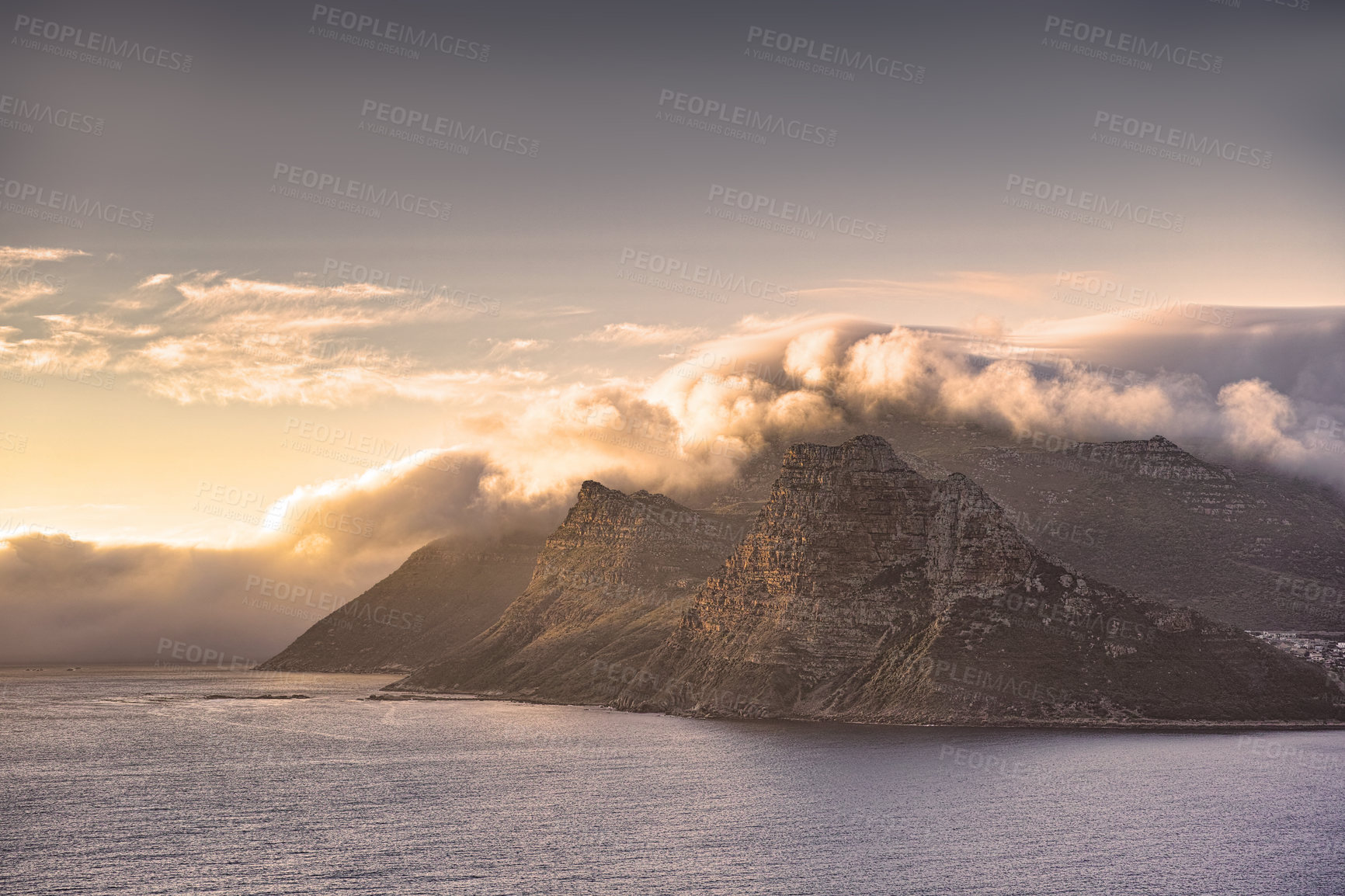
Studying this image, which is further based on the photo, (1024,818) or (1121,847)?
(1024,818)

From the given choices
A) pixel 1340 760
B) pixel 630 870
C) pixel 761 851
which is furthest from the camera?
pixel 1340 760

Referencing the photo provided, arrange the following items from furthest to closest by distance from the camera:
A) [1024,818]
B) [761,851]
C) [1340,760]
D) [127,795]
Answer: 1. [1340,760]
2. [127,795]
3. [1024,818]
4. [761,851]

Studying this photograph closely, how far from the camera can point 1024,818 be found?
431ft

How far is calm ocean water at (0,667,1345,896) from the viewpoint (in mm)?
103000

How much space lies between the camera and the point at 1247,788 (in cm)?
14875

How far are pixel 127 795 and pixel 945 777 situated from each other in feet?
365

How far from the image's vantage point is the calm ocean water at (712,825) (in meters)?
103

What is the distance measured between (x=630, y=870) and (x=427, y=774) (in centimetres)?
8187

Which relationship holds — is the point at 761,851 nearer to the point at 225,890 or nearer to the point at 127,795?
the point at 225,890

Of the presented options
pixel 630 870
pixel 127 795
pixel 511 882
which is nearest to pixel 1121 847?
pixel 630 870

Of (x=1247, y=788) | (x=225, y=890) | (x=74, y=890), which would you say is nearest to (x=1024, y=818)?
(x=1247, y=788)

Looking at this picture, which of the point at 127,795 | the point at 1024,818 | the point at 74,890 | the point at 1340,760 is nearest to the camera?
the point at 74,890

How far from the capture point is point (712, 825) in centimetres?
12975

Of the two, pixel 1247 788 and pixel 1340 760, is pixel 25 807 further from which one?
pixel 1340 760
